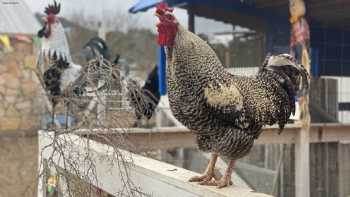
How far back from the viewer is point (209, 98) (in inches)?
70.6

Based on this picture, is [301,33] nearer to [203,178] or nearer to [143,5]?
[143,5]

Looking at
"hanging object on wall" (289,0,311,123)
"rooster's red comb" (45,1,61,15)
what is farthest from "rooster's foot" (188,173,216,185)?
"hanging object on wall" (289,0,311,123)

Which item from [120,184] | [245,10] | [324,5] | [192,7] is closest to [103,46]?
[192,7]

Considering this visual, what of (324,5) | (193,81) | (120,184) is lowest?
(120,184)

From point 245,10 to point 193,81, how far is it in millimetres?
4256

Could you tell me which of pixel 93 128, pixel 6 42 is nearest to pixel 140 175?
pixel 93 128

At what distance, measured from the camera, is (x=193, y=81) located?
1809mm

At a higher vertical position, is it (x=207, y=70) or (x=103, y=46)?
(x=103, y=46)

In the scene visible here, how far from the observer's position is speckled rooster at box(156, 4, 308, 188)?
5.92 feet

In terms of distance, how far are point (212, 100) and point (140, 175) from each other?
0.50 m

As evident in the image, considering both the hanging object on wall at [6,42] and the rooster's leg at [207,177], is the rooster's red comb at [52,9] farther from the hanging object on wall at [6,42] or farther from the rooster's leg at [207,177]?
the rooster's leg at [207,177]

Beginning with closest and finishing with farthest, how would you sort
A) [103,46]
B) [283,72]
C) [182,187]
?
[182,187] → [283,72] → [103,46]

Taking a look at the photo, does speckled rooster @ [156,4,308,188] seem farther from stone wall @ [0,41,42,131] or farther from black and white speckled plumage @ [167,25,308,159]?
stone wall @ [0,41,42,131]

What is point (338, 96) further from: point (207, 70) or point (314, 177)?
point (207, 70)
